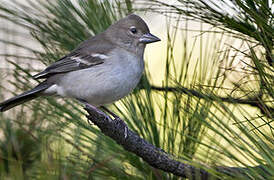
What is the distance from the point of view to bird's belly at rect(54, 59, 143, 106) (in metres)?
2.20

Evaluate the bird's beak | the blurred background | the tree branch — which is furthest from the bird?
the tree branch

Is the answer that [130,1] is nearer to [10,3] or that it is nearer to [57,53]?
[57,53]

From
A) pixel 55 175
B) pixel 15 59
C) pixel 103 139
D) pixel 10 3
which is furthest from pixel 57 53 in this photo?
pixel 55 175

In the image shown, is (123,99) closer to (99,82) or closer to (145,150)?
(99,82)

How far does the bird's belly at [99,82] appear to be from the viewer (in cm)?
220

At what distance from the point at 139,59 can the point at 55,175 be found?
149cm

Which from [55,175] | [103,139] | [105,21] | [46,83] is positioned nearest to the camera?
[55,175]

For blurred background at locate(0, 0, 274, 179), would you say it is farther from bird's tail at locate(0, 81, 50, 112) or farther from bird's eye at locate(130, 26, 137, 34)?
bird's eye at locate(130, 26, 137, 34)

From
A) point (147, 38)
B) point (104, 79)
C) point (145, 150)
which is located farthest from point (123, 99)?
point (147, 38)

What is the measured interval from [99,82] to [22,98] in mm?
424

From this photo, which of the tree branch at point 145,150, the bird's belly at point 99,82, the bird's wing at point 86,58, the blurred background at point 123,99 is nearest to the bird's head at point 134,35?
the bird's wing at point 86,58

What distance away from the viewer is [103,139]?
5.60 ft

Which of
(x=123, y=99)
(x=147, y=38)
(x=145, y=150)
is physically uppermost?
(x=147, y=38)

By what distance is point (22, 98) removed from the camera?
221 cm
